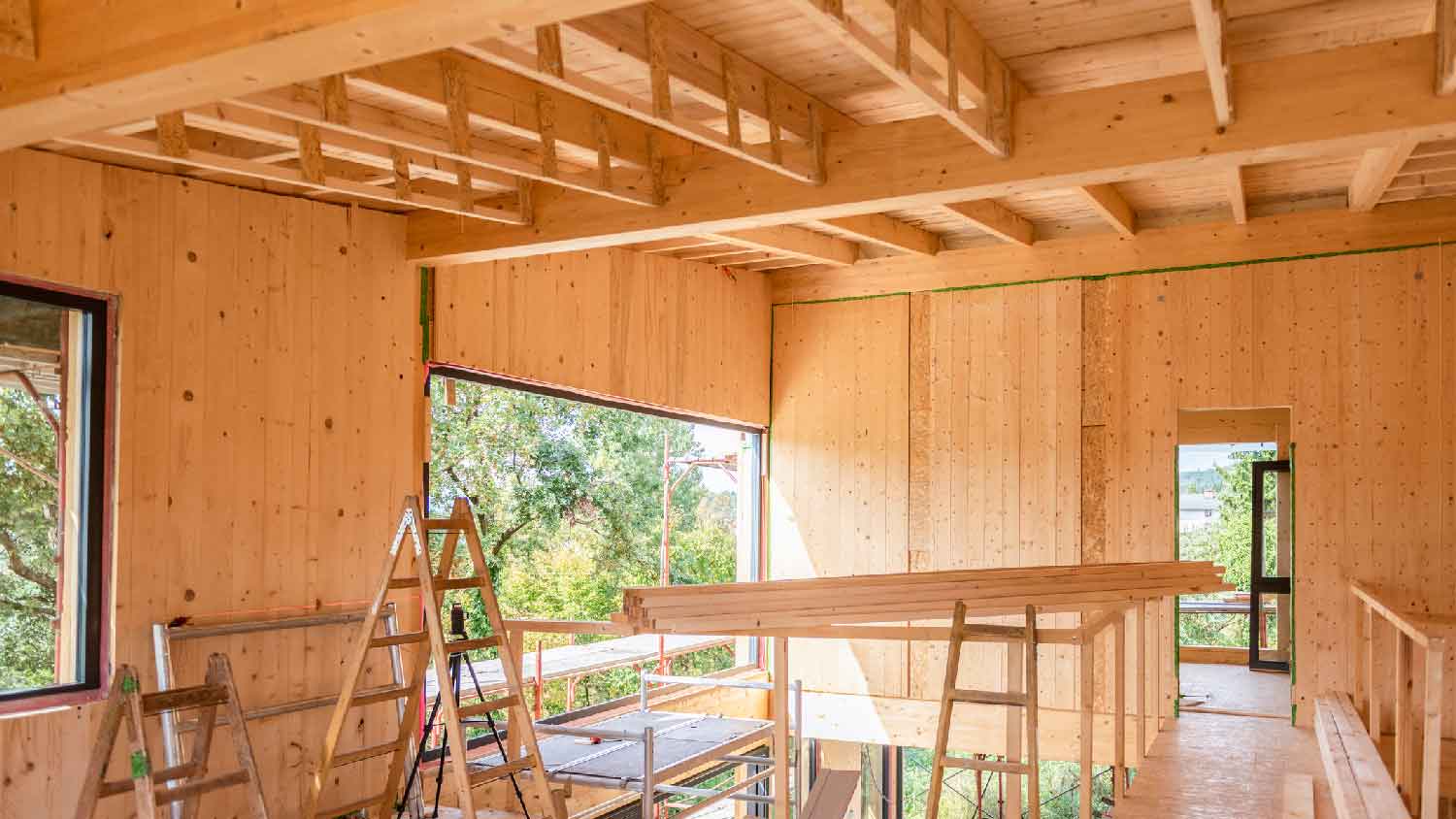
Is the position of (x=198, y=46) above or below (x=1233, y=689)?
above

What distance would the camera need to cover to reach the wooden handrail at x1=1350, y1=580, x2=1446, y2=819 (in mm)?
4629

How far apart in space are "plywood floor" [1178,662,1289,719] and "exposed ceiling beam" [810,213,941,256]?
3859 millimetres

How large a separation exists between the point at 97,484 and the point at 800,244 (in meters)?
4.90

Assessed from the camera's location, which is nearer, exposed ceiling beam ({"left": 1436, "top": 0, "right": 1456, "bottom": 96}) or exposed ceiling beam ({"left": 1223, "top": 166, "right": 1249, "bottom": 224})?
exposed ceiling beam ({"left": 1436, "top": 0, "right": 1456, "bottom": 96})

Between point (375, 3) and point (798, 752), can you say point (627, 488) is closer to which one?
point (798, 752)

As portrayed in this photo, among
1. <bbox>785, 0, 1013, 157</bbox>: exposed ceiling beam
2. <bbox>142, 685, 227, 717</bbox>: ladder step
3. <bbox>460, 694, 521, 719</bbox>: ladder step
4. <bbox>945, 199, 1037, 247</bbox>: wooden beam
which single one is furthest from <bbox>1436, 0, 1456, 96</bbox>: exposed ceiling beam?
<bbox>142, 685, 227, 717</bbox>: ladder step

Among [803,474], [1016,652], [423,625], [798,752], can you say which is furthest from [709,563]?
[1016,652]

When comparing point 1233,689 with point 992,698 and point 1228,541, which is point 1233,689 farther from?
point 1228,541

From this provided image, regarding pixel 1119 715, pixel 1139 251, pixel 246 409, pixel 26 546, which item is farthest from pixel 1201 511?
pixel 26 546

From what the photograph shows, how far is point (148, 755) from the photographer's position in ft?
13.4

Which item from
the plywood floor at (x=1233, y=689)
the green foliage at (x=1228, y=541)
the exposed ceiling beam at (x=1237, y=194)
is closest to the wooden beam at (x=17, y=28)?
the exposed ceiling beam at (x=1237, y=194)

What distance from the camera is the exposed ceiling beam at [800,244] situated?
7660mm

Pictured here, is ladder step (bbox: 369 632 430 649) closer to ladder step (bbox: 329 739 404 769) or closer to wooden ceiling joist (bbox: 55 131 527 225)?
ladder step (bbox: 329 739 404 769)

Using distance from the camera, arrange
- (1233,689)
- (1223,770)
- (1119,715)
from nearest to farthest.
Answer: (1119,715)
(1223,770)
(1233,689)
